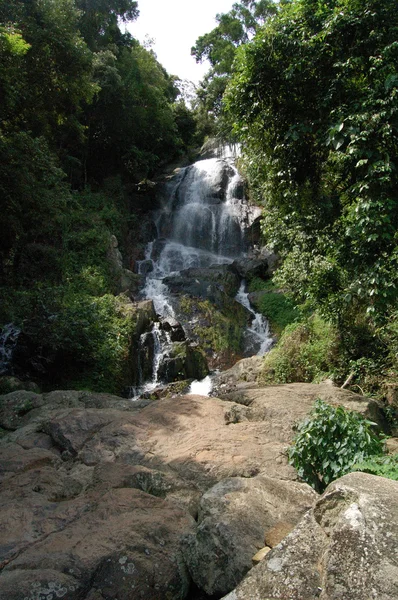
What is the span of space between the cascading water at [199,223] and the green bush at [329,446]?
522 inches

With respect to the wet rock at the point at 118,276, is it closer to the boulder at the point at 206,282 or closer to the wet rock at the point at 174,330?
the boulder at the point at 206,282

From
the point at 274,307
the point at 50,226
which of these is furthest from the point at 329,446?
the point at 274,307

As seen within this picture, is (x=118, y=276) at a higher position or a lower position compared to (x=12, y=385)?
higher

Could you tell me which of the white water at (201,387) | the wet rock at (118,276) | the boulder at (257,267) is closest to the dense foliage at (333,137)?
the white water at (201,387)

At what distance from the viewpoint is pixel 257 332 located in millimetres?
15852

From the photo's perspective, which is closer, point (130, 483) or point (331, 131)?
point (130, 483)

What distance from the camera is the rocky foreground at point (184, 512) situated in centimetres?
186

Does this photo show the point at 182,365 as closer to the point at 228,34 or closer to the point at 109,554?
the point at 109,554

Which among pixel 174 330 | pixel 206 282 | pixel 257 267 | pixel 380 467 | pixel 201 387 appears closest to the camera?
pixel 380 467

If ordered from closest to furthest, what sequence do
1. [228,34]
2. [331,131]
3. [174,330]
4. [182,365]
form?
[331,131]
[182,365]
[174,330]
[228,34]

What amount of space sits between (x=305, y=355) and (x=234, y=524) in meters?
7.08

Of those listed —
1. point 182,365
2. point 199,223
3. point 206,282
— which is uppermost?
point 199,223

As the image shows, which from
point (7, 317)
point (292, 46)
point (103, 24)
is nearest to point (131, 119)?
point (103, 24)

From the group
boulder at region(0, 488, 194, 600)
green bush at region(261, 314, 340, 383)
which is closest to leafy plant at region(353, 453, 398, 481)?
boulder at region(0, 488, 194, 600)
